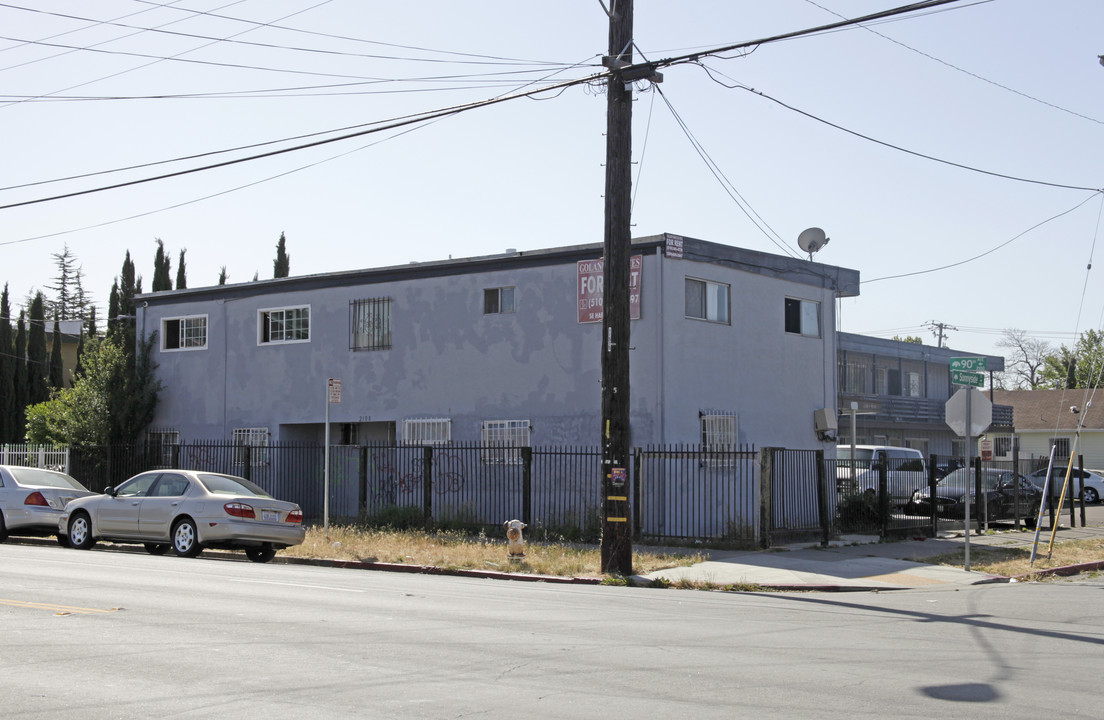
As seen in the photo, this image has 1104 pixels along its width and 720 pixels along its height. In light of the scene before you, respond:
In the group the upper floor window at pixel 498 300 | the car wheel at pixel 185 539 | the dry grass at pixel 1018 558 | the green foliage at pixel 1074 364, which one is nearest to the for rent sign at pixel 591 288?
the upper floor window at pixel 498 300

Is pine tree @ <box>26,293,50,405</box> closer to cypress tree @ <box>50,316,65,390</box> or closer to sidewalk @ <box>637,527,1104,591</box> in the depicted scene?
cypress tree @ <box>50,316,65,390</box>

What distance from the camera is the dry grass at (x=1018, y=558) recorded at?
17.5m

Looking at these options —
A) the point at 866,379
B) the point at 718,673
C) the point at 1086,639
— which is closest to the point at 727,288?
the point at 1086,639

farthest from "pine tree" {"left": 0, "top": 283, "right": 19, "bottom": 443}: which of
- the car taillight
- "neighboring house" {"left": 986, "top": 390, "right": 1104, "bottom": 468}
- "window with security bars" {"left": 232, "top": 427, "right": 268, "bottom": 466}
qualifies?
"neighboring house" {"left": 986, "top": 390, "right": 1104, "bottom": 468}

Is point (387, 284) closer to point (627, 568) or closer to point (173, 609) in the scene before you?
point (627, 568)

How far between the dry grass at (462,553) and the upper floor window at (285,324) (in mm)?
7758

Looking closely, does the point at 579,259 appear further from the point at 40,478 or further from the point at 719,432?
the point at 40,478

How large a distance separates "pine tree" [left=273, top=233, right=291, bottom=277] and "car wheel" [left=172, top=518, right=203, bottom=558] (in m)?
35.9

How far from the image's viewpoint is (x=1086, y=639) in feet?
33.3

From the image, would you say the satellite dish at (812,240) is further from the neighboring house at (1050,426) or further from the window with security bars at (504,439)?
the neighboring house at (1050,426)

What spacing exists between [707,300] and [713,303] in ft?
0.73

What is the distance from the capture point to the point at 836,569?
661 inches

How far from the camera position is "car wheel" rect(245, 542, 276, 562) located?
18469 millimetres

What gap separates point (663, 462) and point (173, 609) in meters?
11.8
